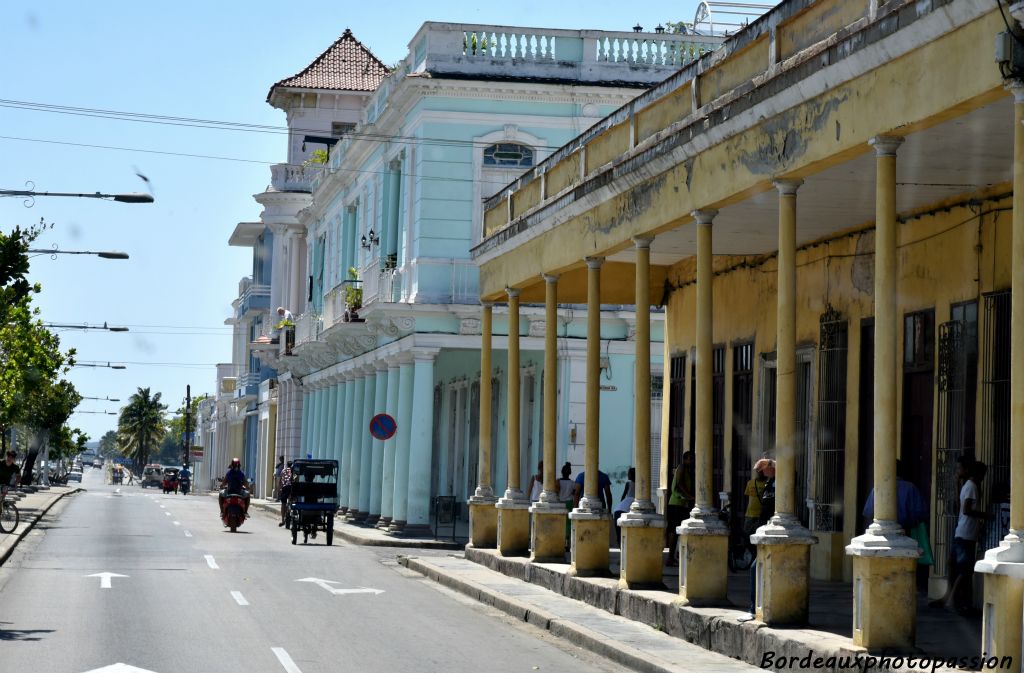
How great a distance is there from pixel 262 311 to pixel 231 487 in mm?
32921

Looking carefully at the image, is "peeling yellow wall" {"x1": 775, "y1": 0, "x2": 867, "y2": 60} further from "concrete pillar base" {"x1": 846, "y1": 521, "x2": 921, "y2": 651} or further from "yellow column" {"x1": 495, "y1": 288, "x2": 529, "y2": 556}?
"yellow column" {"x1": 495, "y1": 288, "x2": 529, "y2": 556}

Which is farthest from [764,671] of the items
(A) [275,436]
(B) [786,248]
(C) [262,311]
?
(C) [262,311]

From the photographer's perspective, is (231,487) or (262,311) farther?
(262,311)

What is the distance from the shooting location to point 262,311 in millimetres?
68250

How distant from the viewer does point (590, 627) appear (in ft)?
52.0

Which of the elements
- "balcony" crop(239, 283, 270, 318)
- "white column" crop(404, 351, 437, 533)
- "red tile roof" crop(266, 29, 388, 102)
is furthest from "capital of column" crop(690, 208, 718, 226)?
"balcony" crop(239, 283, 270, 318)

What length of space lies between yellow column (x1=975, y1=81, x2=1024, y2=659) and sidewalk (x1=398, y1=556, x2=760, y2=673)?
3.05 meters

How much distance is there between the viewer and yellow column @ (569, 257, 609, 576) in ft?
64.0

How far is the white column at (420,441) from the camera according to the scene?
33.6 metres

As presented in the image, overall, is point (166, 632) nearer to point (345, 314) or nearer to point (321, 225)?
point (345, 314)

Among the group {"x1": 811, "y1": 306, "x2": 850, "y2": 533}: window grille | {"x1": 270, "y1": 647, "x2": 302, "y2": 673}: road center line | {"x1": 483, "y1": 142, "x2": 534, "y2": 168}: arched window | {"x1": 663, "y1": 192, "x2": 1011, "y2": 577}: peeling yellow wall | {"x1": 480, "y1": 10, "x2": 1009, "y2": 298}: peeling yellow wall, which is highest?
{"x1": 483, "y1": 142, "x2": 534, "y2": 168}: arched window

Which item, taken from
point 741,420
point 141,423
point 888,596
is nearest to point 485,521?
point 741,420

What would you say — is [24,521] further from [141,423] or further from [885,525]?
[141,423]

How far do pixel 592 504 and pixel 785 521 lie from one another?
20.8 ft
